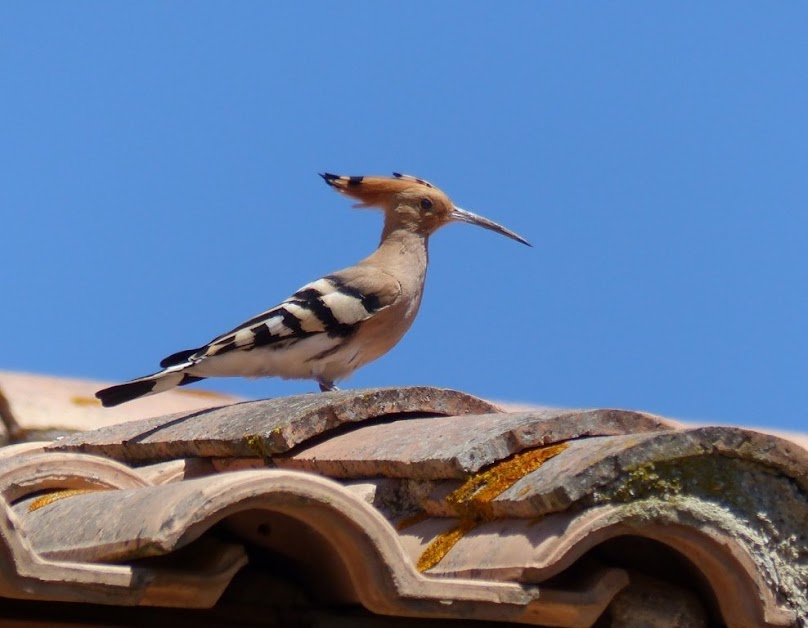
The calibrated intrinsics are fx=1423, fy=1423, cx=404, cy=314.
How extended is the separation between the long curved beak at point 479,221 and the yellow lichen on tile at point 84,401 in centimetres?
204

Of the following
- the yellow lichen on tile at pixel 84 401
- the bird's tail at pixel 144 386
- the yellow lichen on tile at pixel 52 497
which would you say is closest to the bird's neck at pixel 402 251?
the bird's tail at pixel 144 386

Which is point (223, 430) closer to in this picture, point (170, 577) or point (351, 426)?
point (351, 426)

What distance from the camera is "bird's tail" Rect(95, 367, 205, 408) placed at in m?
5.19

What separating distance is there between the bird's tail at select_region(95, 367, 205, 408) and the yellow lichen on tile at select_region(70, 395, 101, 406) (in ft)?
0.68

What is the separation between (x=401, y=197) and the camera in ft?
21.6

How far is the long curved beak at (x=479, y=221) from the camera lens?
22.5ft

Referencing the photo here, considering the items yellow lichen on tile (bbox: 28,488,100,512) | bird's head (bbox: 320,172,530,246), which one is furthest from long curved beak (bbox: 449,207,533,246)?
yellow lichen on tile (bbox: 28,488,100,512)

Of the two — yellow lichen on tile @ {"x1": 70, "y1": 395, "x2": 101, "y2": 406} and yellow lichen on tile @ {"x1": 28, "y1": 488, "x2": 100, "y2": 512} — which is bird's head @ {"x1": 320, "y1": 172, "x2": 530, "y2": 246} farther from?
yellow lichen on tile @ {"x1": 28, "y1": 488, "x2": 100, "y2": 512}

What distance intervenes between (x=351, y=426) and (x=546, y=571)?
1.16 metres


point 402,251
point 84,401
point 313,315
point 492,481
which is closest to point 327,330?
point 313,315

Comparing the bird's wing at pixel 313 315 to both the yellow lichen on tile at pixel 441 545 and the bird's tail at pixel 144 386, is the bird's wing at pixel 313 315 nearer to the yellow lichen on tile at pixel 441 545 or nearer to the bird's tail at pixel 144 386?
the bird's tail at pixel 144 386

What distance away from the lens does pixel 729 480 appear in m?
2.11

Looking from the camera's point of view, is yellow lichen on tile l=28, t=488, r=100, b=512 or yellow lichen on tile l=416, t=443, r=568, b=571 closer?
yellow lichen on tile l=416, t=443, r=568, b=571

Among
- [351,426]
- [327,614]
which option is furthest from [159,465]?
[327,614]
